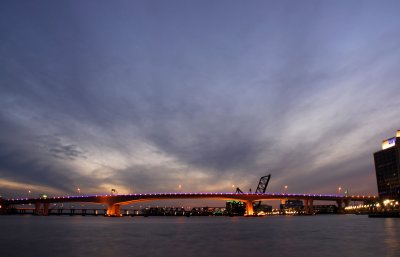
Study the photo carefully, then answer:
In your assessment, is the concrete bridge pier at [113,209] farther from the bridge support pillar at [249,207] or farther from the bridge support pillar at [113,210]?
the bridge support pillar at [249,207]

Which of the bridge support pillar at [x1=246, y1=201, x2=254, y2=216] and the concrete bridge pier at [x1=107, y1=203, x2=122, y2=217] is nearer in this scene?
the bridge support pillar at [x1=246, y1=201, x2=254, y2=216]

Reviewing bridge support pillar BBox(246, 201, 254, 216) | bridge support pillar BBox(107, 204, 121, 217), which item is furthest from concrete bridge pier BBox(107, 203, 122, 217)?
bridge support pillar BBox(246, 201, 254, 216)

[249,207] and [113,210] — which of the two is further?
[113,210]

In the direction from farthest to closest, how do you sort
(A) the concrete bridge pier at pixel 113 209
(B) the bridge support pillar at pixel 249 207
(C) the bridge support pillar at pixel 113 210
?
1. (C) the bridge support pillar at pixel 113 210
2. (A) the concrete bridge pier at pixel 113 209
3. (B) the bridge support pillar at pixel 249 207

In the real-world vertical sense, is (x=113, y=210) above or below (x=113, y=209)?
below

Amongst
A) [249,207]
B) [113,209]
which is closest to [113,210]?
[113,209]

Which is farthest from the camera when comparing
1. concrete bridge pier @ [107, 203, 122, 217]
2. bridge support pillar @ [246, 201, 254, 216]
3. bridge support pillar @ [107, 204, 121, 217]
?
bridge support pillar @ [107, 204, 121, 217]

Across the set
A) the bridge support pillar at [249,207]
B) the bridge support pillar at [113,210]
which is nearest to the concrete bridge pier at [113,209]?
the bridge support pillar at [113,210]

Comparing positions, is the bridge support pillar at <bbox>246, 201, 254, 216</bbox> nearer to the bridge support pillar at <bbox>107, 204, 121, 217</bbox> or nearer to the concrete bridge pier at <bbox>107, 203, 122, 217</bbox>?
the concrete bridge pier at <bbox>107, 203, 122, 217</bbox>

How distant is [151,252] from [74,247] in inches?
428

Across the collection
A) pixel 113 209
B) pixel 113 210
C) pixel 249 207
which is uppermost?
pixel 249 207

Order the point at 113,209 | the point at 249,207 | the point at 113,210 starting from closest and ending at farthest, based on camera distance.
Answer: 1. the point at 249,207
2. the point at 113,209
3. the point at 113,210

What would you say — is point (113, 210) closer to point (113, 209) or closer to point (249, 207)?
point (113, 209)

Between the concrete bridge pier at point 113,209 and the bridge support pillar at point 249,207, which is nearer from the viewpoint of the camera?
the bridge support pillar at point 249,207
